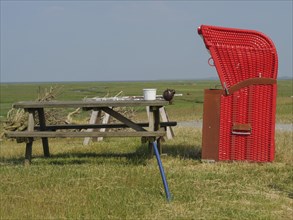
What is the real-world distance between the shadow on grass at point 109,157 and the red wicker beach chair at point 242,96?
0.88 metres

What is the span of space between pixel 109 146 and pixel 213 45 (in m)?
3.72

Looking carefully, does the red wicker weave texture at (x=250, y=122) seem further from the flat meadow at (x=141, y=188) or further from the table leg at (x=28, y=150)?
the table leg at (x=28, y=150)

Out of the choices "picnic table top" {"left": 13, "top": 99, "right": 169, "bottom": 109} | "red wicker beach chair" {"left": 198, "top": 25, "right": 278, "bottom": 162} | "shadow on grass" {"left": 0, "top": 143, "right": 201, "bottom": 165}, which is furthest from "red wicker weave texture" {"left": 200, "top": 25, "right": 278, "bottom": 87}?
"shadow on grass" {"left": 0, "top": 143, "right": 201, "bottom": 165}

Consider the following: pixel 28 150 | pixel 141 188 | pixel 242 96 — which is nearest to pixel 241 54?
pixel 242 96

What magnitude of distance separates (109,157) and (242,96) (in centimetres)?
265

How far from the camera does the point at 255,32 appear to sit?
8.13m

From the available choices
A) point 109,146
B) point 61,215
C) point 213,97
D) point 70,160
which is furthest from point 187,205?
point 109,146

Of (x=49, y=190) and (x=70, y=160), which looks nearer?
(x=49, y=190)

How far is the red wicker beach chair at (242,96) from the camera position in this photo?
8.12m

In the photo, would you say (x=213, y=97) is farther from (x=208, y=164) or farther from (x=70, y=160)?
(x=70, y=160)

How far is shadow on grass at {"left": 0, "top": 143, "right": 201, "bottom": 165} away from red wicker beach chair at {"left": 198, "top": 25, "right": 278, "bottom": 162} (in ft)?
2.89

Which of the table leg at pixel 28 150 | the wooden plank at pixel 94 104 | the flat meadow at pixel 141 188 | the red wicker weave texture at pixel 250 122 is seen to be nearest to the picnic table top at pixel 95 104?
the wooden plank at pixel 94 104

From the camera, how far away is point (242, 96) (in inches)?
320

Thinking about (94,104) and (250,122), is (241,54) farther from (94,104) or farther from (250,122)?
(94,104)
